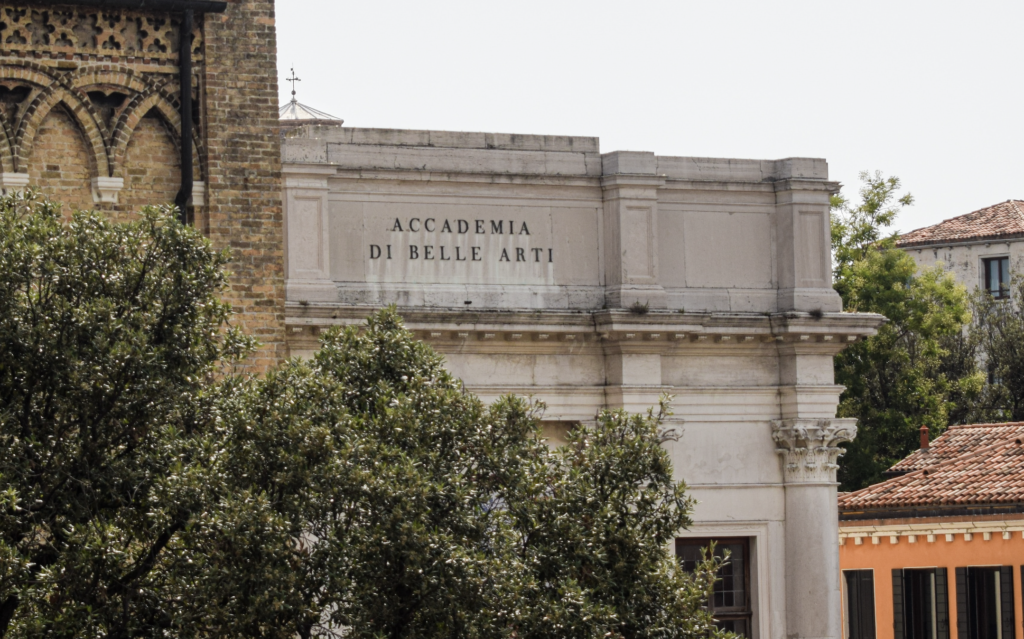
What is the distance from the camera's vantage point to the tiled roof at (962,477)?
34.1 meters

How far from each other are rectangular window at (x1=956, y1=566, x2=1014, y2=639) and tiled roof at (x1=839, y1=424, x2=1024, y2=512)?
1278 millimetres

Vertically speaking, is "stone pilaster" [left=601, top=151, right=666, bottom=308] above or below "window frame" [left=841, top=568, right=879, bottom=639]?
above

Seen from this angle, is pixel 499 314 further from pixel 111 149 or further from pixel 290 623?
pixel 290 623

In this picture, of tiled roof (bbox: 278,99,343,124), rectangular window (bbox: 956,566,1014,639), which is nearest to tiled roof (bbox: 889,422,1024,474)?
rectangular window (bbox: 956,566,1014,639)

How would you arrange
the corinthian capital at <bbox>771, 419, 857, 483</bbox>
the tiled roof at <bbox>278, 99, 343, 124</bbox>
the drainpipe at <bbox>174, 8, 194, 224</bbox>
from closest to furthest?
1. the drainpipe at <bbox>174, 8, 194, 224</bbox>
2. the corinthian capital at <bbox>771, 419, 857, 483</bbox>
3. the tiled roof at <bbox>278, 99, 343, 124</bbox>

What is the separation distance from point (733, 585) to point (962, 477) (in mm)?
9551

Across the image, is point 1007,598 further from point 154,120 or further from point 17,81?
point 17,81

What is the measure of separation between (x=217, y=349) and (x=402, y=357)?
162cm

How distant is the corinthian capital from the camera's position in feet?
90.7

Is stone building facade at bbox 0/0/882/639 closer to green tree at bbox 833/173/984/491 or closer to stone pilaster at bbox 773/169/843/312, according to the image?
stone pilaster at bbox 773/169/843/312

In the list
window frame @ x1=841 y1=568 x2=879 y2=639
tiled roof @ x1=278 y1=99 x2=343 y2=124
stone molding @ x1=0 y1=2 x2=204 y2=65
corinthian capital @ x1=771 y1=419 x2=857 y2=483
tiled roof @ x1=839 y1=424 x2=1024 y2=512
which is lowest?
window frame @ x1=841 y1=568 x2=879 y2=639

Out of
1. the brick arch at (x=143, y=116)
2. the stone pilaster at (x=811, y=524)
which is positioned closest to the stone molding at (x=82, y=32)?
the brick arch at (x=143, y=116)

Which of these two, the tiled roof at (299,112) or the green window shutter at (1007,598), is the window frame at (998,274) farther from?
the green window shutter at (1007,598)

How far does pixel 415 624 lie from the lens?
14.5m
